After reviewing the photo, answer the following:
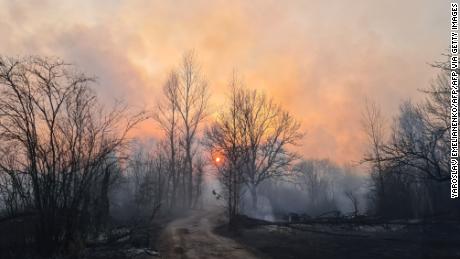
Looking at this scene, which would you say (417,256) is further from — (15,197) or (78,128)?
(15,197)

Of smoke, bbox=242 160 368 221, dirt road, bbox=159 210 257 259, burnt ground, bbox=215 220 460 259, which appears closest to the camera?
burnt ground, bbox=215 220 460 259

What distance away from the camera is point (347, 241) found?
18141mm

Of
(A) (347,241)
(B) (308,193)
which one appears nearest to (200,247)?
(A) (347,241)

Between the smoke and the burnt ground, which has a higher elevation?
the smoke

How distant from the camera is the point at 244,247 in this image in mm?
17000

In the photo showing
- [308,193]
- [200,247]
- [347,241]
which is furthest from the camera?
[308,193]

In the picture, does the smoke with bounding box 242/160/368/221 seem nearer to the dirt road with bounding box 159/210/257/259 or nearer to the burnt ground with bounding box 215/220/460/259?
the burnt ground with bounding box 215/220/460/259

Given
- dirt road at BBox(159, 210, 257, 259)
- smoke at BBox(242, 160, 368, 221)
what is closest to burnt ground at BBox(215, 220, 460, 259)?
dirt road at BBox(159, 210, 257, 259)

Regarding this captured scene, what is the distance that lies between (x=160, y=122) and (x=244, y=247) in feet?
119

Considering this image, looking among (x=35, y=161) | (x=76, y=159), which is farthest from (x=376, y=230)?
(x=35, y=161)

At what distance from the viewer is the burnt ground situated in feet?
46.5

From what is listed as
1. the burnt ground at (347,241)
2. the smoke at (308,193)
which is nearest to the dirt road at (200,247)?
the burnt ground at (347,241)

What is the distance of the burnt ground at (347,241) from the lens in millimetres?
14180

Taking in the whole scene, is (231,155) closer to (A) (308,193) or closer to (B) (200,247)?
(B) (200,247)
